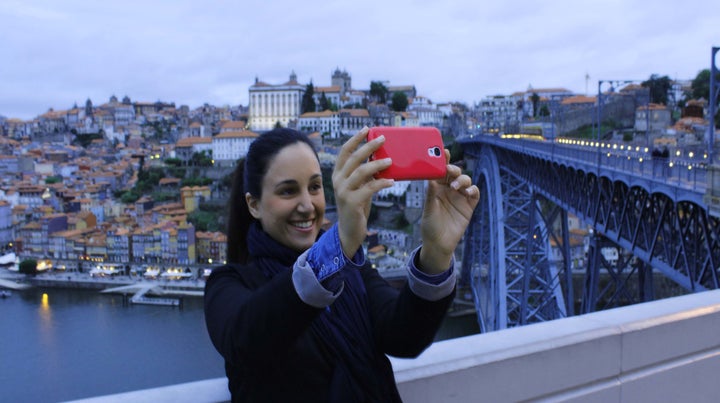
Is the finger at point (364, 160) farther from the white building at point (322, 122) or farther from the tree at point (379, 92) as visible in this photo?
the tree at point (379, 92)

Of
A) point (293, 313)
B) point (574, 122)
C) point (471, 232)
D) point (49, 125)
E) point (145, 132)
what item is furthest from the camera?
point (49, 125)

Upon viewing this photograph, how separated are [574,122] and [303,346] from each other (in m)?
21.3

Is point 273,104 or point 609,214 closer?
point 609,214

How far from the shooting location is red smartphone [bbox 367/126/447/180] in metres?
0.54

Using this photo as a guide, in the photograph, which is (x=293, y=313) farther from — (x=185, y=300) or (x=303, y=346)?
(x=185, y=300)

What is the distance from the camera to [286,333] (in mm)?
548

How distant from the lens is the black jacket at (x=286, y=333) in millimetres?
546

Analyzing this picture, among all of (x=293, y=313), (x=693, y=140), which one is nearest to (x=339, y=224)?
(x=293, y=313)

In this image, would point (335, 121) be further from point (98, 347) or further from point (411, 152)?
point (411, 152)

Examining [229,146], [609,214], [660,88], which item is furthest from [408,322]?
[229,146]

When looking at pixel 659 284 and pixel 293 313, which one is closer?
pixel 293 313

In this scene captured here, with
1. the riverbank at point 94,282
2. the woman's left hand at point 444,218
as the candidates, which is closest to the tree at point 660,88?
the riverbank at point 94,282

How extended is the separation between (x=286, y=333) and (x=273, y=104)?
41.3 metres

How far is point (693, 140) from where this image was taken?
494 inches
